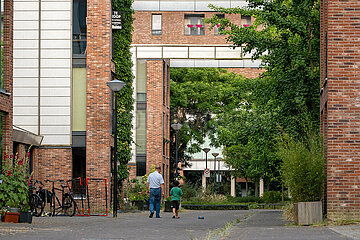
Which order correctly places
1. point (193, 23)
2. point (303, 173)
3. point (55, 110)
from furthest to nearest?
point (193, 23) < point (55, 110) < point (303, 173)

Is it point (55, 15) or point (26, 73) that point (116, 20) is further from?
point (26, 73)

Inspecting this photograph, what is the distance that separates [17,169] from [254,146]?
13.5 metres

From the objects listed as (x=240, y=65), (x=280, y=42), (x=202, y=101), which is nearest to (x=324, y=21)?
(x=280, y=42)

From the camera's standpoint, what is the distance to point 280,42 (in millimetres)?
27703

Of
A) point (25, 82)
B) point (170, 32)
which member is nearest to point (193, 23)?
point (170, 32)

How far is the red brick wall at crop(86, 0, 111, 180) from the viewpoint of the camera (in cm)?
2952

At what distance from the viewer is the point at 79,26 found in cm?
2995

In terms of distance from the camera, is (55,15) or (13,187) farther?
(55,15)

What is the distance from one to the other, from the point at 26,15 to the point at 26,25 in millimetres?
423

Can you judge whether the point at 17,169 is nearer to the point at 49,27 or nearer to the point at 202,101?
the point at 49,27

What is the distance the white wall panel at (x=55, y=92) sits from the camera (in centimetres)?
2958

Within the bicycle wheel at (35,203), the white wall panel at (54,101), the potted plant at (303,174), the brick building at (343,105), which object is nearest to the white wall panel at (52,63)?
the white wall panel at (54,101)

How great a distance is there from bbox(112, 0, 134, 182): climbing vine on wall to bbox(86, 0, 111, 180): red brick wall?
1.23 meters

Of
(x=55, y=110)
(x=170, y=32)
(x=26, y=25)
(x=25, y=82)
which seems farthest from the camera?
(x=170, y=32)
